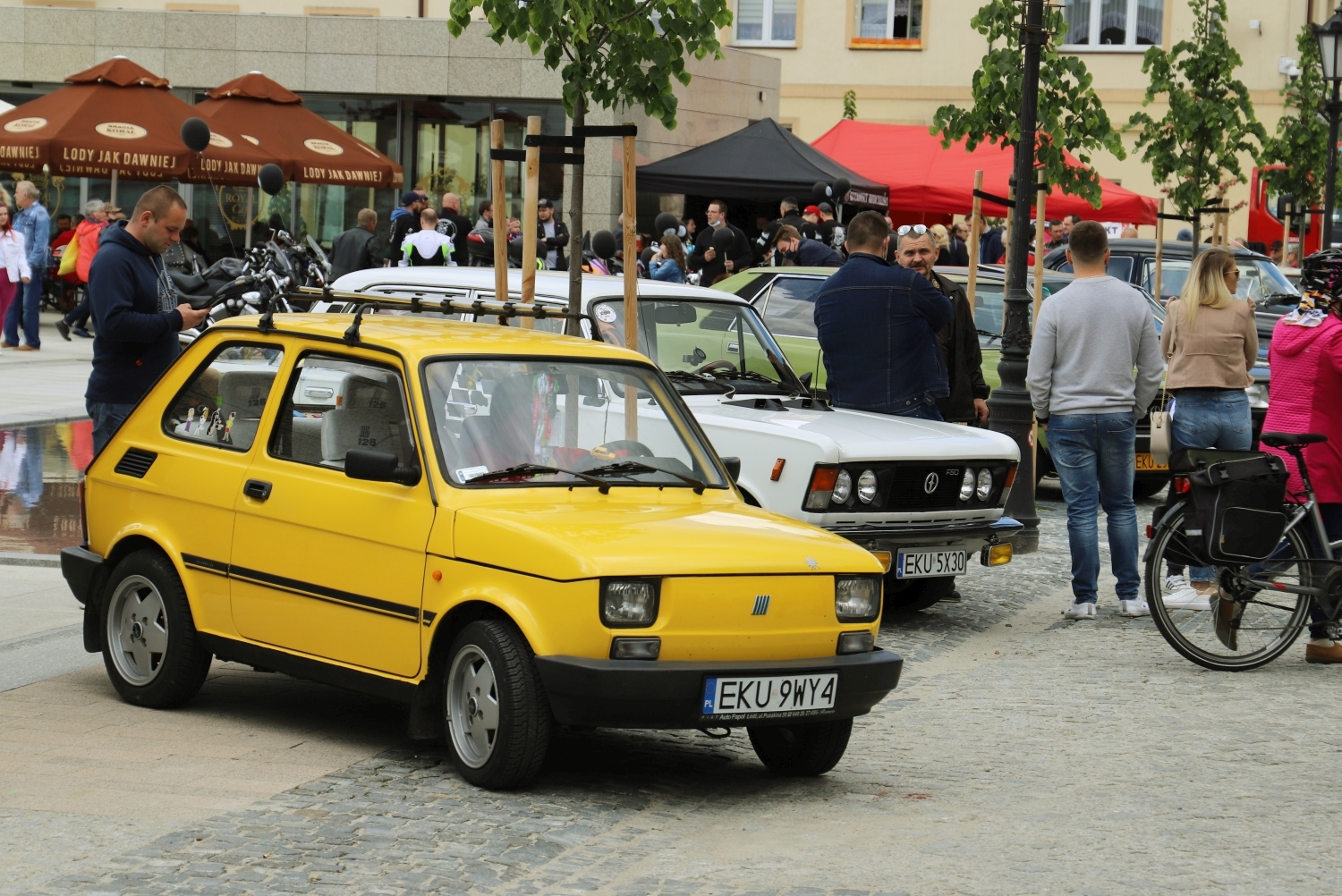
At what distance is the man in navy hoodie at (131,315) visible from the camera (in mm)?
8914

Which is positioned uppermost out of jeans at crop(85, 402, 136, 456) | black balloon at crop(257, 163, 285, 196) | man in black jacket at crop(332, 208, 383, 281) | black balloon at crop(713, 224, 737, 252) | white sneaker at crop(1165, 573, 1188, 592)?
black balloon at crop(257, 163, 285, 196)

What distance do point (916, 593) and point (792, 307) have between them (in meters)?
4.55

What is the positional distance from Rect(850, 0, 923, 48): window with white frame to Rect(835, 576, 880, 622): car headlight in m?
40.2

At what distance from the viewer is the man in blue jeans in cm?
2370

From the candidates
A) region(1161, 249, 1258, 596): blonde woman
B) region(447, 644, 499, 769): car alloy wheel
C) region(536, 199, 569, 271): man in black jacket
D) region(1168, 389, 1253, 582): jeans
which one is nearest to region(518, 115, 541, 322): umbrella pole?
region(447, 644, 499, 769): car alloy wheel

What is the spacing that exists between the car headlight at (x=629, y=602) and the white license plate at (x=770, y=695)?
0.29 m

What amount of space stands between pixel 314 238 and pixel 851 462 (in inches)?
928

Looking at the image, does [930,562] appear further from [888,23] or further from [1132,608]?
[888,23]

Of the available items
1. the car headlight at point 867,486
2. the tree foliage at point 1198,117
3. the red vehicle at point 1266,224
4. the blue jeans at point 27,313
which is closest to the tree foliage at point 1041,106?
the tree foliage at point 1198,117

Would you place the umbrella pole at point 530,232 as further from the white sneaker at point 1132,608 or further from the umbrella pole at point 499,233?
the white sneaker at point 1132,608

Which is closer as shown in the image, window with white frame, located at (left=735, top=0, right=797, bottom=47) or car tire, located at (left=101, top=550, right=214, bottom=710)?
car tire, located at (left=101, top=550, right=214, bottom=710)

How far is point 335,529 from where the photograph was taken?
6781 millimetres

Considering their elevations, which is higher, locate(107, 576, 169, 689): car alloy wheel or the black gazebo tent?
the black gazebo tent

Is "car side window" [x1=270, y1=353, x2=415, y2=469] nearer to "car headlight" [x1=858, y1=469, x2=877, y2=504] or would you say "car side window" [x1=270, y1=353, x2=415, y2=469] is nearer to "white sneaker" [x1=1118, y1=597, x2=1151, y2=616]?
"car headlight" [x1=858, y1=469, x2=877, y2=504]
